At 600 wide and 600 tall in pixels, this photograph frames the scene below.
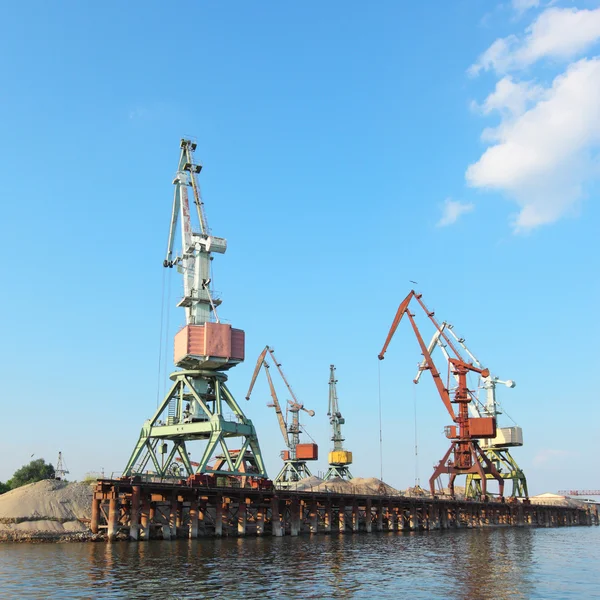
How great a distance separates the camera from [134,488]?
5434cm

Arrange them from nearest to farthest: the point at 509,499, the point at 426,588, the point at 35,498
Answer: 1. the point at 426,588
2. the point at 35,498
3. the point at 509,499

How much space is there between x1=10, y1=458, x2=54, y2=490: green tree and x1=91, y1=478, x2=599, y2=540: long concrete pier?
44445 millimetres

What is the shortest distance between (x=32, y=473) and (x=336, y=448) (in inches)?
2565

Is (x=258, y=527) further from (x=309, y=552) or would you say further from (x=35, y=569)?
(x=35, y=569)

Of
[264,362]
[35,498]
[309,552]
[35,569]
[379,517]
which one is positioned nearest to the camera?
[35,569]

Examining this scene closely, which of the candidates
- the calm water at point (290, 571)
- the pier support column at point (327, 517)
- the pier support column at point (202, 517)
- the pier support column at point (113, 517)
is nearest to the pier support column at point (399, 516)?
the pier support column at point (327, 517)

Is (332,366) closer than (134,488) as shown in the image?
No

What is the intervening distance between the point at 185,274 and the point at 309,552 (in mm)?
34426

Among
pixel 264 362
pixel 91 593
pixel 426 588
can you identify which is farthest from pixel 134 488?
pixel 264 362

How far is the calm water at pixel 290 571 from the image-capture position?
3300 cm

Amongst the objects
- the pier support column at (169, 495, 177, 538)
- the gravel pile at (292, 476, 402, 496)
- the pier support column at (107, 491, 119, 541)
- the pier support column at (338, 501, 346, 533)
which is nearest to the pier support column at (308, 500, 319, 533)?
the pier support column at (338, 501, 346, 533)

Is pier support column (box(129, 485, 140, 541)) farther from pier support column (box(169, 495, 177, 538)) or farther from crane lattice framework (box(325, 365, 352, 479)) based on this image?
crane lattice framework (box(325, 365, 352, 479))

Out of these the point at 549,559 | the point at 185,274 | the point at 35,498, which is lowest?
the point at 549,559

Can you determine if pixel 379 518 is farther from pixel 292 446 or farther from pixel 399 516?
pixel 292 446
